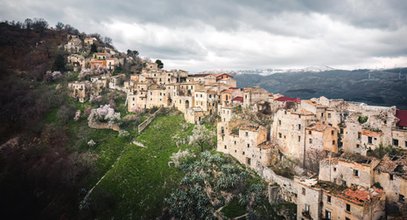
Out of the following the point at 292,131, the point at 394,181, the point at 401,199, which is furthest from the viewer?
the point at 292,131

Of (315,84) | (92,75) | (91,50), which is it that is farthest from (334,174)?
(315,84)

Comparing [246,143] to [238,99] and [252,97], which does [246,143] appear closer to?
[252,97]

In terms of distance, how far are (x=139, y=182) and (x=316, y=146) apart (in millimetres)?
29310

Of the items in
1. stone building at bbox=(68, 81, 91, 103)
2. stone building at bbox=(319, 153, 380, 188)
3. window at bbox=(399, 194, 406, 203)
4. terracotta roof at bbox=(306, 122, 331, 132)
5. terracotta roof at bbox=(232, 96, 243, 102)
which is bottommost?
window at bbox=(399, 194, 406, 203)

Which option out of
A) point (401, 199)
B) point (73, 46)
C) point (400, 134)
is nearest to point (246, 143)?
point (400, 134)

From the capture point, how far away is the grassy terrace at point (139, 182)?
154 ft

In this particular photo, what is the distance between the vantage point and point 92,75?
91750 mm

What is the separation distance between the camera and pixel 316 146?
42531 mm

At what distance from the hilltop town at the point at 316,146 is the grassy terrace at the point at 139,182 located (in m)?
10.2

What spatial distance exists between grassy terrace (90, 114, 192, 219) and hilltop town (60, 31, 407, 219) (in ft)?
33.4

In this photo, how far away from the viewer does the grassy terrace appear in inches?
1850

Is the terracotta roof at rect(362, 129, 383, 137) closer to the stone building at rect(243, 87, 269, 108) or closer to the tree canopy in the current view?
the stone building at rect(243, 87, 269, 108)

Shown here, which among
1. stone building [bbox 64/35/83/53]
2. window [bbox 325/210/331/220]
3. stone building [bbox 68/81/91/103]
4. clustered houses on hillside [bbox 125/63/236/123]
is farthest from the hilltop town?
stone building [bbox 64/35/83/53]

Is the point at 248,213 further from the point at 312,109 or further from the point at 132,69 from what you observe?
the point at 132,69
